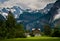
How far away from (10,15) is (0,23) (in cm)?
1266

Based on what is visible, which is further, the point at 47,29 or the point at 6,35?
the point at 47,29

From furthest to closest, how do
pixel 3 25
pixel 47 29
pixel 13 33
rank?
pixel 47 29 → pixel 13 33 → pixel 3 25

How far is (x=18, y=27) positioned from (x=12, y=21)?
219 inches

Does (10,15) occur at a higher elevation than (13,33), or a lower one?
higher

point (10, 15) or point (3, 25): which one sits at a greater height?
point (10, 15)

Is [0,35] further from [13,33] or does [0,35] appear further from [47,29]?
[47,29]

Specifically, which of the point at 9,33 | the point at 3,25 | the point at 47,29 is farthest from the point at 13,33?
the point at 47,29

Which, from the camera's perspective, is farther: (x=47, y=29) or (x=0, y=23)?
(x=47, y=29)

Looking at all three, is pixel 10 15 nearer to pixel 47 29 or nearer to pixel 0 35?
pixel 0 35

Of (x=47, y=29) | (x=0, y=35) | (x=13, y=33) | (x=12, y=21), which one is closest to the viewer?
(x=0, y=35)

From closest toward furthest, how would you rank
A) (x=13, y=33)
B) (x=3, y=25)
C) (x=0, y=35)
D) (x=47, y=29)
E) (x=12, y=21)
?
(x=0, y=35)
(x=3, y=25)
(x=13, y=33)
(x=12, y=21)
(x=47, y=29)

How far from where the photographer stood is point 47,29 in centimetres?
12356

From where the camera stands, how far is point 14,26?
8425 centimetres

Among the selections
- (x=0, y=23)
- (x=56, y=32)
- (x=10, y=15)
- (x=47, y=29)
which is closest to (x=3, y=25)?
(x=0, y=23)
